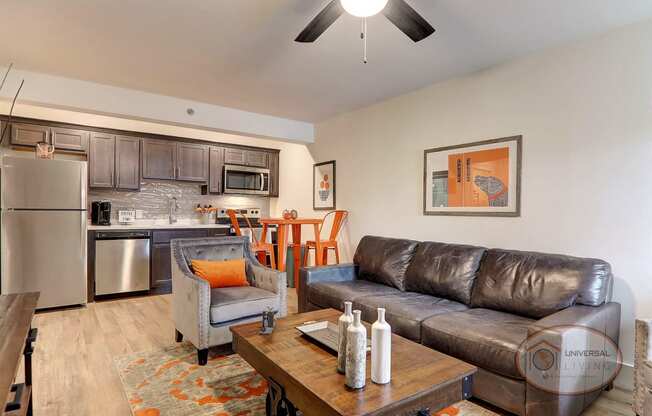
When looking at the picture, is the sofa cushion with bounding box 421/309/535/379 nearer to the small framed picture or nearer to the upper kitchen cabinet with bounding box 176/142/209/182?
the small framed picture

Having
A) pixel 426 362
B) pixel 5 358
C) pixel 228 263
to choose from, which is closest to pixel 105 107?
pixel 228 263

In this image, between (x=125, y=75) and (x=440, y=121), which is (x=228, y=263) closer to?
(x=125, y=75)

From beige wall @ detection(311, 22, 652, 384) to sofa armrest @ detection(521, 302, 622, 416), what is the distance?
1.96 feet

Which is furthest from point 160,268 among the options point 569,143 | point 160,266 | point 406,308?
point 569,143

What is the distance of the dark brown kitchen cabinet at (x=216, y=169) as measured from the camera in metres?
5.64

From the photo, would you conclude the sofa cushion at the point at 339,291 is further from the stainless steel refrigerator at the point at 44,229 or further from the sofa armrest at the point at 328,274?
the stainless steel refrigerator at the point at 44,229

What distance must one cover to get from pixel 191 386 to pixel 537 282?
94.2 inches

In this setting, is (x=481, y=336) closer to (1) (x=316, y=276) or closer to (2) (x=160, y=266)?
(1) (x=316, y=276)

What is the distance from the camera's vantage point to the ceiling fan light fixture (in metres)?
1.75

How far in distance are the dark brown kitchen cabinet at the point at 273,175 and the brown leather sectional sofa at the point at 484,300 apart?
3.11 meters

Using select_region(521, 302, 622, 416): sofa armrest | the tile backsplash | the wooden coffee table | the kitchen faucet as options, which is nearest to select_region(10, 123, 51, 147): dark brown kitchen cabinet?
the tile backsplash

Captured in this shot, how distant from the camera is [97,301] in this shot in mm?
4320

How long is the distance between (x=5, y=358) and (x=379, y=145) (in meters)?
3.67

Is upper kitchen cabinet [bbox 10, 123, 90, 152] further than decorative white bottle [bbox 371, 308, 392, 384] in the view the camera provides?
Yes
